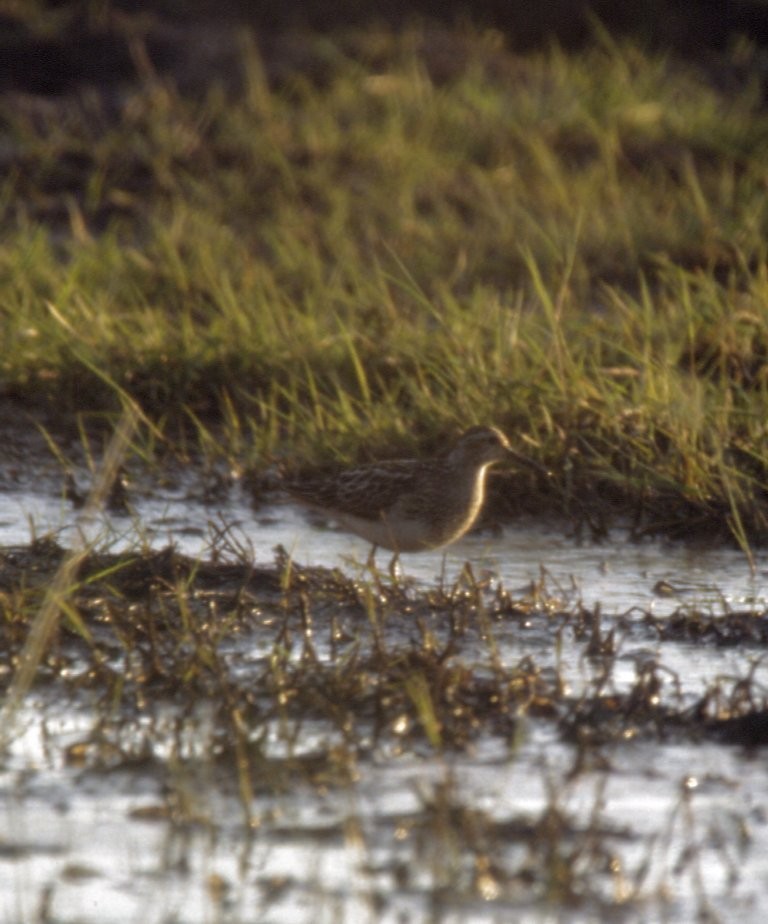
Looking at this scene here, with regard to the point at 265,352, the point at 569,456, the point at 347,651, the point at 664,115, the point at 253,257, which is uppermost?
the point at 664,115

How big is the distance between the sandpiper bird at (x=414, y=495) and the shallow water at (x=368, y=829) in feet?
4.18

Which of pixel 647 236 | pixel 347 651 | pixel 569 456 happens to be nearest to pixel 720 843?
pixel 347 651

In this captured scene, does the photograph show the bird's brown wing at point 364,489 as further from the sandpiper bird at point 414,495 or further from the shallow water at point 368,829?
the shallow water at point 368,829

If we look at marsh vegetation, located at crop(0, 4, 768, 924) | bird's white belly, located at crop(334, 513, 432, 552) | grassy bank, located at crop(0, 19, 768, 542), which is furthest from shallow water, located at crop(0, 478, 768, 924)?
grassy bank, located at crop(0, 19, 768, 542)

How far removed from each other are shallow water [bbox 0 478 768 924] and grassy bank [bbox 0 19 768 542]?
1898 mm

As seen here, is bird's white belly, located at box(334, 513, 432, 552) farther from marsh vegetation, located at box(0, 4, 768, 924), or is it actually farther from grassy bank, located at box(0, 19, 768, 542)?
grassy bank, located at box(0, 19, 768, 542)

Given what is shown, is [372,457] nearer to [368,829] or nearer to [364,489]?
[364,489]

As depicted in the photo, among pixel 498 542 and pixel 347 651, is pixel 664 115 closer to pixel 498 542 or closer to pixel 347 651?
pixel 498 542

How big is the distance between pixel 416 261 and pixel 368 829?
6.75 m

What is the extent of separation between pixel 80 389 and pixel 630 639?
3365 mm

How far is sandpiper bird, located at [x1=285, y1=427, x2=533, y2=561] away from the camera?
22.6 feet

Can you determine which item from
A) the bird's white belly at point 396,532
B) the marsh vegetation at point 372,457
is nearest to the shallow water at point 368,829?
the marsh vegetation at point 372,457

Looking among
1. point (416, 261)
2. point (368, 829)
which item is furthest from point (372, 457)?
point (368, 829)

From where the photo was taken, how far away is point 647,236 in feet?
35.3
